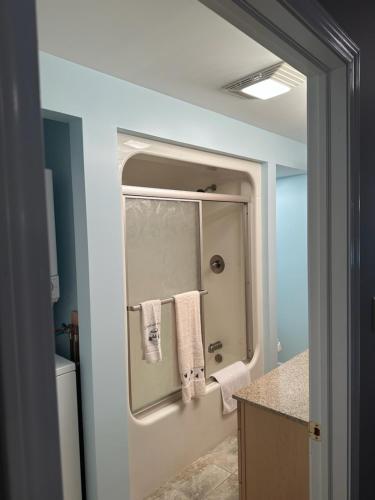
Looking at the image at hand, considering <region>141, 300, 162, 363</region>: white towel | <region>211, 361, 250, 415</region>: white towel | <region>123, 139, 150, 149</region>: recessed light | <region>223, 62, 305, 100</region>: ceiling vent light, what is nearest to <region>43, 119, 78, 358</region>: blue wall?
<region>123, 139, 150, 149</region>: recessed light

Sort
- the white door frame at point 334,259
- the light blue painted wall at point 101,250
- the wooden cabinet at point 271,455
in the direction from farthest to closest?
1. the light blue painted wall at point 101,250
2. the wooden cabinet at point 271,455
3. the white door frame at point 334,259

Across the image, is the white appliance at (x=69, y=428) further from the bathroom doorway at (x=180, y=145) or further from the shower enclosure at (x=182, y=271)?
the shower enclosure at (x=182, y=271)

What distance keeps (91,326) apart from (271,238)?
1752 mm

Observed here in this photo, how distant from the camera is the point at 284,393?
5.14ft

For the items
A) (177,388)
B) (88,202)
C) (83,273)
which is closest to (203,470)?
(177,388)

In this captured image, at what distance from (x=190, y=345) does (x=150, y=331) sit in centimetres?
42

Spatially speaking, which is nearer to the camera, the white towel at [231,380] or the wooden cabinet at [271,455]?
the wooden cabinet at [271,455]

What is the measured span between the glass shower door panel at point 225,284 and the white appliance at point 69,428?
1362 mm

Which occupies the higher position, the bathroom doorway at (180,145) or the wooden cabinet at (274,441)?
the bathroom doorway at (180,145)

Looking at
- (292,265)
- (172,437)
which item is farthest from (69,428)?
(292,265)

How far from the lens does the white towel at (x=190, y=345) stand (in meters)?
2.35

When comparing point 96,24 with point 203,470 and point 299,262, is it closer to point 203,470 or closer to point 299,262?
point 203,470

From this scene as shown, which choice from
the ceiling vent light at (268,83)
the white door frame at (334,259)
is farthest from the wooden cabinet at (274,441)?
the ceiling vent light at (268,83)

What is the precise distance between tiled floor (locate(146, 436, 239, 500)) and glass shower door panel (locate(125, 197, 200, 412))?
51 centimetres
